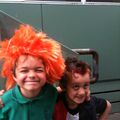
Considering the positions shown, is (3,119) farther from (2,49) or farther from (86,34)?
(86,34)

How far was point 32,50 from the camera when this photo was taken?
1688 mm

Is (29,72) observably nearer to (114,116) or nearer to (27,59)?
(27,59)

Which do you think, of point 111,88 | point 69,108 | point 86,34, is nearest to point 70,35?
point 86,34

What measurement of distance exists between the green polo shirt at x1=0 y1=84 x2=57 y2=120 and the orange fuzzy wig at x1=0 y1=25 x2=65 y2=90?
0.32 feet

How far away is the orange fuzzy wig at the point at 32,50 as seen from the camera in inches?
66.8

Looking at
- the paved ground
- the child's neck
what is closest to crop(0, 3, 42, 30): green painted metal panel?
the paved ground

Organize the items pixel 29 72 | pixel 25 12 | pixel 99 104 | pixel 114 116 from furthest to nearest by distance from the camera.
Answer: pixel 114 116 < pixel 25 12 < pixel 99 104 < pixel 29 72

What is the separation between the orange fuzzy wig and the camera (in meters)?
1.70

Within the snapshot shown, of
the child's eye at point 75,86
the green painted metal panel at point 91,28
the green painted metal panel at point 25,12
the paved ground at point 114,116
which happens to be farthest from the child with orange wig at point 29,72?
the paved ground at point 114,116

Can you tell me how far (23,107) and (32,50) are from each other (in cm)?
29

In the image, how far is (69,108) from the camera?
76.3 inches

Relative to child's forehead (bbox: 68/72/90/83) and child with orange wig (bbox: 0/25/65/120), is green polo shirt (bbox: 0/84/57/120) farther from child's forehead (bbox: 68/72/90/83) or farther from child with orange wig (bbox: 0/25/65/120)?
child's forehead (bbox: 68/72/90/83)

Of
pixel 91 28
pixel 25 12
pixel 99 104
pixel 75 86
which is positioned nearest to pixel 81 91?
pixel 75 86

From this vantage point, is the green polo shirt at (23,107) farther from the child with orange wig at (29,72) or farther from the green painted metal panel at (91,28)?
the green painted metal panel at (91,28)
